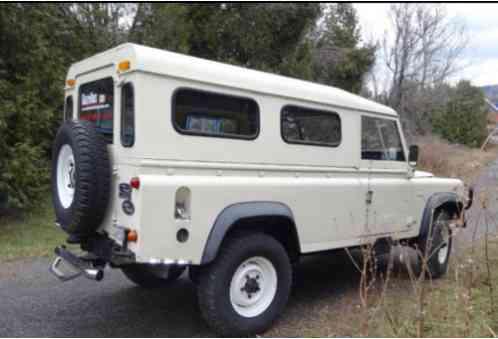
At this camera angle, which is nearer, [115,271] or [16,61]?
[115,271]

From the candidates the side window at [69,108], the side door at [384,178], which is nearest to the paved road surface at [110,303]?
the side door at [384,178]

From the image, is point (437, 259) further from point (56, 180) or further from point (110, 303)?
point (56, 180)

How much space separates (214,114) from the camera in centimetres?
376

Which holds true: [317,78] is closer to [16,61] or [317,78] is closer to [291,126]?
[16,61]

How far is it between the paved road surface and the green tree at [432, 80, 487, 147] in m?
23.1

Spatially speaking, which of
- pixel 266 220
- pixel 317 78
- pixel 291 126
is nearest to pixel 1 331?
pixel 266 220

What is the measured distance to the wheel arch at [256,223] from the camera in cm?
354

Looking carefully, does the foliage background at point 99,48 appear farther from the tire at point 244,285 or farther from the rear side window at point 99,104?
the tire at point 244,285

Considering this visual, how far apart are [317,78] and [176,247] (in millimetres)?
17373

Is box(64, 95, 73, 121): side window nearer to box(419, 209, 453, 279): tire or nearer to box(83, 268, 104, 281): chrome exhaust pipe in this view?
box(83, 268, 104, 281): chrome exhaust pipe

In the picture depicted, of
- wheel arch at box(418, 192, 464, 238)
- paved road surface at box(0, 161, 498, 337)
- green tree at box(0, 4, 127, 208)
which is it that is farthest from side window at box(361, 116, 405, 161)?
green tree at box(0, 4, 127, 208)

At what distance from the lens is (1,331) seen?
12.8ft

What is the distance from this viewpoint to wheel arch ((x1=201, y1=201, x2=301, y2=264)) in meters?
3.54

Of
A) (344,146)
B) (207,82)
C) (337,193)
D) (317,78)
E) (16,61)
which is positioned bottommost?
(337,193)
